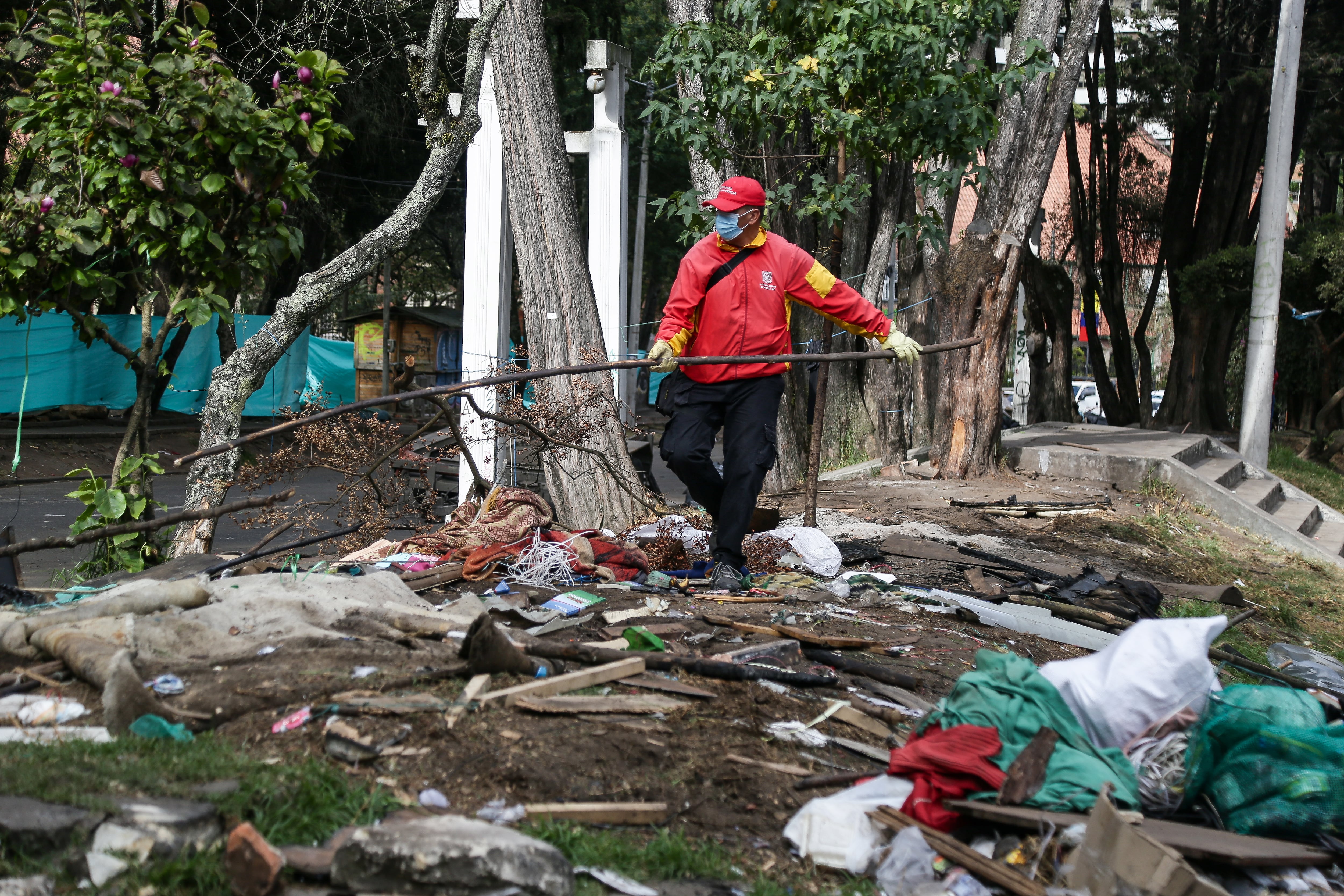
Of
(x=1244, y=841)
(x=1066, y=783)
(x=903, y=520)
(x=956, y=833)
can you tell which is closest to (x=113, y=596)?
(x=956, y=833)

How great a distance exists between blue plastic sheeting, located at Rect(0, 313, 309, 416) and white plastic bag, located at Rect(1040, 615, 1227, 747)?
13463mm

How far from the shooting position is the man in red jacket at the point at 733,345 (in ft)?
19.5

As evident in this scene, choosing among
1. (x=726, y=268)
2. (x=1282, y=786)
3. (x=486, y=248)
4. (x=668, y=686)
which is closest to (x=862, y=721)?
(x=668, y=686)

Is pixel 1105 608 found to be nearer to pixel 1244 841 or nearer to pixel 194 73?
pixel 1244 841

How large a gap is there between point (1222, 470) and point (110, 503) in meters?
10.9

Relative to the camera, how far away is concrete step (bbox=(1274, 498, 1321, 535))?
36.2ft

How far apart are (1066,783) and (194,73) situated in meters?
5.86

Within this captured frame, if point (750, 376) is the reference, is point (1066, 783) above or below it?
below

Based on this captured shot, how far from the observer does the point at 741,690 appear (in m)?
4.08

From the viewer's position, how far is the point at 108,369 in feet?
56.4

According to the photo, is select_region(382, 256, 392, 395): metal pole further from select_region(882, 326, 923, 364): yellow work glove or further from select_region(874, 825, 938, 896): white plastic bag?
select_region(874, 825, 938, 896): white plastic bag

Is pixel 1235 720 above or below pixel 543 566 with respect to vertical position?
above

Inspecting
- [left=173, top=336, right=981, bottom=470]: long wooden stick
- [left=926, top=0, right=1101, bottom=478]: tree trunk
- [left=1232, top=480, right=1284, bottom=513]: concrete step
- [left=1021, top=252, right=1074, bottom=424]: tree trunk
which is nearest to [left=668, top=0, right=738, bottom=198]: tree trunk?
[left=926, top=0, right=1101, bottom=478]: tree trunk

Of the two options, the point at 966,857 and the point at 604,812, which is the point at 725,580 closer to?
the point at 604,812
